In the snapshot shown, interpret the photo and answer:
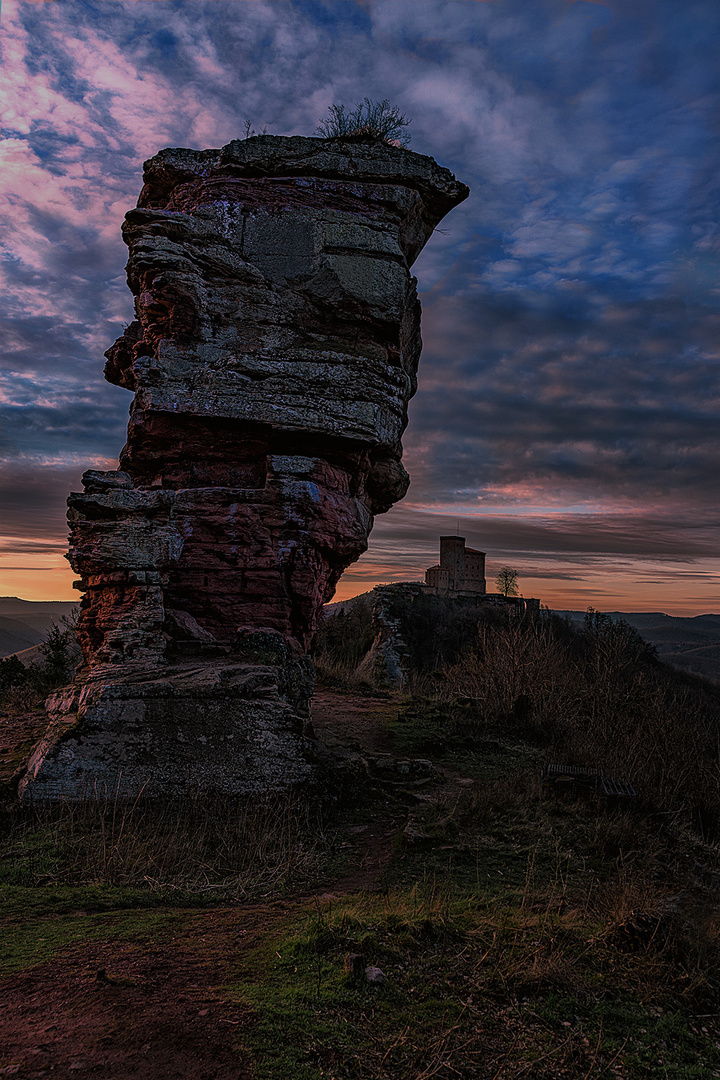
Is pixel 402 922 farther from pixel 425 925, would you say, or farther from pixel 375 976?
pixel 375 976

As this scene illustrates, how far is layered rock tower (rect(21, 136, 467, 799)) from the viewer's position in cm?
579

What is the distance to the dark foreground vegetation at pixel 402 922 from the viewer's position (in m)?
2.52

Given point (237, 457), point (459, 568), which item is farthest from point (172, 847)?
point (459, 568)

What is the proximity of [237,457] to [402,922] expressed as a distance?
17.8 ft

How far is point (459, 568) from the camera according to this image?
53.9 meters

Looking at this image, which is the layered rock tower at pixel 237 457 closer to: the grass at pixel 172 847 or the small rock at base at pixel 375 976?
the grass at pixel 172 847

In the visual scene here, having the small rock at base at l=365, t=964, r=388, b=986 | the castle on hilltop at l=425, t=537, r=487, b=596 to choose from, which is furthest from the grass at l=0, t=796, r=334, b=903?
the castle on hilltop at l=425, t=537, r=487, b=596

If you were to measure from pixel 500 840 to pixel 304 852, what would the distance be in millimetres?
1950

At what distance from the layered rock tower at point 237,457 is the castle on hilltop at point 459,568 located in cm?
4255

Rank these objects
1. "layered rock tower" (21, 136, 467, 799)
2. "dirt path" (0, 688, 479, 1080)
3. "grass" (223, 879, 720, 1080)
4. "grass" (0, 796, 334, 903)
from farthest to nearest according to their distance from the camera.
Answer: "layered rock tower" (21, 136, 467, 799) → "grass" (0, 796, 334, 903) → "grass" (223, 879, 720, 1080) → "dirt path" (0, 688, 479, 1080)

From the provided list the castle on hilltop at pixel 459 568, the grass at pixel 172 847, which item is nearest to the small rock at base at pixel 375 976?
the grass at pixel 172 847

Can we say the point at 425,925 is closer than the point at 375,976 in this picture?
No

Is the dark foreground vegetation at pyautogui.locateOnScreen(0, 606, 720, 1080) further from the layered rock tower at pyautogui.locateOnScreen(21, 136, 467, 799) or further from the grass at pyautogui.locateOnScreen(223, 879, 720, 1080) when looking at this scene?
the layered rock tower at pyautogui.locateOnScreen(21, 136, 467, 799)

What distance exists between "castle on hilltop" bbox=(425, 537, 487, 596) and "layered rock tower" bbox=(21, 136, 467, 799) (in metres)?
42.5
